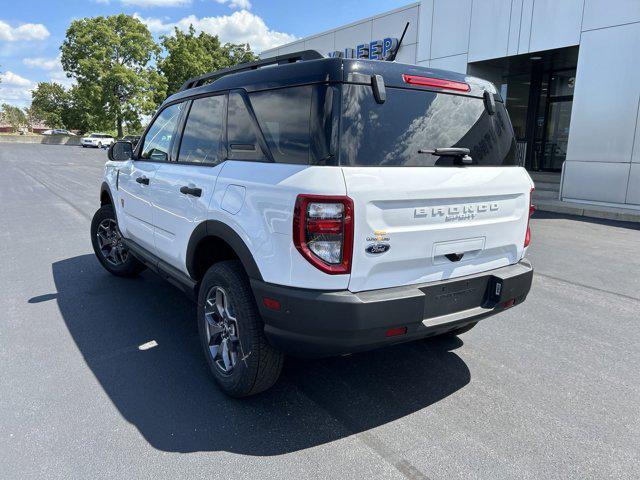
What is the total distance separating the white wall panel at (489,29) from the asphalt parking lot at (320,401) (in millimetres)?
11507

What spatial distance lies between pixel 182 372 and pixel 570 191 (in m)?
12.6

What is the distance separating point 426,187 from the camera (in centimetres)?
258

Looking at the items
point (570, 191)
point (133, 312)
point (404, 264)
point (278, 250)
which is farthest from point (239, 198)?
point (570, 191)

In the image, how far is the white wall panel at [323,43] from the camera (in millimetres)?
21953

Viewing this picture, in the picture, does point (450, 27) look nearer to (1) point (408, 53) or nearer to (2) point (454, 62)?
(2) point (454, 62)

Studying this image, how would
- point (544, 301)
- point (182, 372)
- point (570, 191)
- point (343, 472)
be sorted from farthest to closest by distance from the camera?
point (570, 191), point (544, 301), point (182, 372), point (343, 472)

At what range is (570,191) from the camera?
12945mm

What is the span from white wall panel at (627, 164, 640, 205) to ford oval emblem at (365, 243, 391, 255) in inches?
461

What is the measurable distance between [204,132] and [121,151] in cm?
182

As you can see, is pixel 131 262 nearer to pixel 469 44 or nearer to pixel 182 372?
pixel 182 372

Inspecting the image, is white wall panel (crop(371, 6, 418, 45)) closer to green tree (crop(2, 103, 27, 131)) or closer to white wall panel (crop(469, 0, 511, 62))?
white wall panel (crop(469, 0, 511, 62))

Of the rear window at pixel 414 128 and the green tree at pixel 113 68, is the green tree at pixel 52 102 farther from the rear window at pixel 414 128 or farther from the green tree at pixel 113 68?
the rear window at pixel 414 128

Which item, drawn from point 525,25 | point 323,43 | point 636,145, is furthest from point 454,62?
point 323,43

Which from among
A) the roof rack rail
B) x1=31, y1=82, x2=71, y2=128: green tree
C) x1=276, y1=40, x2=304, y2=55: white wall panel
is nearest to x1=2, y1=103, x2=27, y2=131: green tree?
x1=31, y1=82, x2=71, y2=128: green tree
